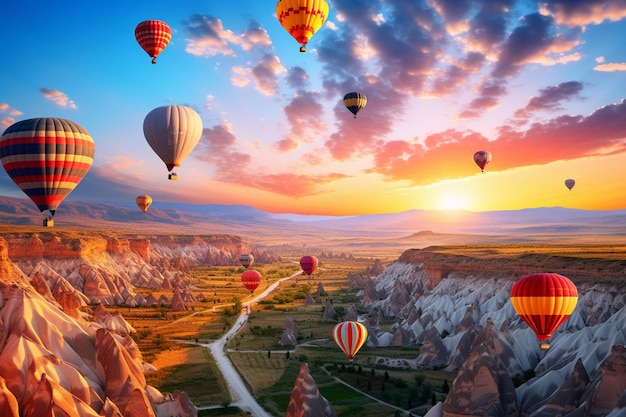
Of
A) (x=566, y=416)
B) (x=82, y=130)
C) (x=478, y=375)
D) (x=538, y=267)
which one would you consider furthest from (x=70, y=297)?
(x=538, y=267)

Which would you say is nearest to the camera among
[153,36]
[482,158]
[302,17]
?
[302,17]

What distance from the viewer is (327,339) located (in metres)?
62.8

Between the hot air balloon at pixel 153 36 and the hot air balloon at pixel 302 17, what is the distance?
494 inches

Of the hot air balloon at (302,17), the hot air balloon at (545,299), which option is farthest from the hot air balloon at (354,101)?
the hot air balloon at (545,299)

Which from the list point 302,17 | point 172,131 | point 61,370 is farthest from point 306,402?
point 302,17

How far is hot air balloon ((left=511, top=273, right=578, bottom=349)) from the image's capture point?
3594 centimetres

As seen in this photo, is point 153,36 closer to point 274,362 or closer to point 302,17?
point 302,17

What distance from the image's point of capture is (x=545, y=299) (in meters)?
36.0

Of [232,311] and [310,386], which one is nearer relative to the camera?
[310,386]

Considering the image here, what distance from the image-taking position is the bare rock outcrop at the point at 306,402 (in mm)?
31047

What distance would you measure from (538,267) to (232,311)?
43.8 meters

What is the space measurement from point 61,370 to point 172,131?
81.6 ft

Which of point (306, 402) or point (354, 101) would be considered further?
point (354, 101)

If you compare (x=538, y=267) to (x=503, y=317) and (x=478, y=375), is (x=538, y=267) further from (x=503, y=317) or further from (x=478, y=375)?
(x=478, y=375)
